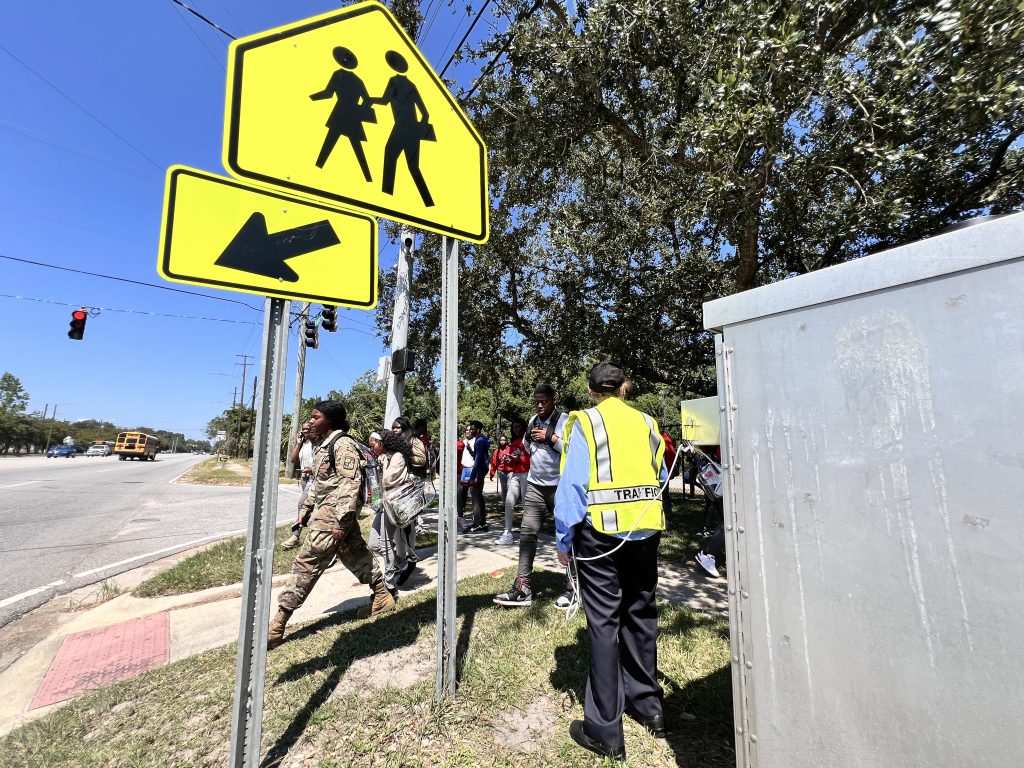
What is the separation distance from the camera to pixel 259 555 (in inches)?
75.4

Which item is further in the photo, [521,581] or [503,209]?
[503,209]

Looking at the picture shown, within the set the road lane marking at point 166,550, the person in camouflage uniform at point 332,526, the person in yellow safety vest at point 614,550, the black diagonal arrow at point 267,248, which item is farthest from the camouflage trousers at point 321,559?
the road lane marking at point 166,550

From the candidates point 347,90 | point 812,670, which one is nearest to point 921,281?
point 812,670

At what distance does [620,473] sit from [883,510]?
1118 millimetres

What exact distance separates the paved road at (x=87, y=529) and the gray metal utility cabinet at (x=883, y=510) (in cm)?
645

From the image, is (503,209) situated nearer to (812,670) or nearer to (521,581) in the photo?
(521,581)

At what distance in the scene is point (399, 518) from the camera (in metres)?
4.44

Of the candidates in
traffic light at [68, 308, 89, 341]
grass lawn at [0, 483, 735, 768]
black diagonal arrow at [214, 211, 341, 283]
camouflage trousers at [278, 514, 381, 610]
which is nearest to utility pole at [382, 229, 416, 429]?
camouflage trousers at [278, 514, 381, 610]

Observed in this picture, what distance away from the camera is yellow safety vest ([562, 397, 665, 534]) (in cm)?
228

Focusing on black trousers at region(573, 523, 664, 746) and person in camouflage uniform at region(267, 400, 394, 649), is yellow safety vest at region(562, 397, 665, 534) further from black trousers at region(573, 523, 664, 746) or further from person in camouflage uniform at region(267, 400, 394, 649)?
person in camouflage uniform at region(267, 400, 394, 649)

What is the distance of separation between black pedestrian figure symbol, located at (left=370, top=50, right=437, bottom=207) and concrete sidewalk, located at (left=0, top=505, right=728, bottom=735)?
3.53 meters

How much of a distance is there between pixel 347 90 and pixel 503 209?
6.64 m

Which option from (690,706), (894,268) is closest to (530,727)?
(690,706)

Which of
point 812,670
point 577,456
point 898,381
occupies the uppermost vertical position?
point 898,381
